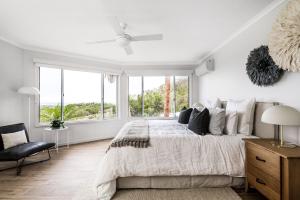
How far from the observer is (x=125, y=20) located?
2.84 m

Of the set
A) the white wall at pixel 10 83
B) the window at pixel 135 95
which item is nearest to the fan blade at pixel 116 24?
Result: the white wall at pixel 10 83

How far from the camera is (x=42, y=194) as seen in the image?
2.35 m

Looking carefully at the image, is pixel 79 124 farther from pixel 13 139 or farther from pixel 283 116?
pixel 283 116

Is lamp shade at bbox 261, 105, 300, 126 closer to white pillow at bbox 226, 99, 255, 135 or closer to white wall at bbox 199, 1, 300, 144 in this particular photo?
white wall at bbox 199, 1, 300, 144

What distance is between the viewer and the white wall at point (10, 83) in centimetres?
365

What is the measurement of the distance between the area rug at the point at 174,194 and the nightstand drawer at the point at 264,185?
10.9 inches

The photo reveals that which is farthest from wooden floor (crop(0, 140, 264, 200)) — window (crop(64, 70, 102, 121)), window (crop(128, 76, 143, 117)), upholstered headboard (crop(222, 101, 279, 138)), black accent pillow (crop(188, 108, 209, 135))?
window (crop(128, 76, 143, 117))

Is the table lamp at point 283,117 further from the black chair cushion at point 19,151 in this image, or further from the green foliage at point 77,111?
the green foliage at point 77,111

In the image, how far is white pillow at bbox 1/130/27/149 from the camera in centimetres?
324

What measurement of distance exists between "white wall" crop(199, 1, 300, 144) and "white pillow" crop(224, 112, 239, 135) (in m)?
0.48

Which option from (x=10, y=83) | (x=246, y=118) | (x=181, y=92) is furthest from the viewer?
(x=181, y=92)

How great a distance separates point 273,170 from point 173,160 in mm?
1066

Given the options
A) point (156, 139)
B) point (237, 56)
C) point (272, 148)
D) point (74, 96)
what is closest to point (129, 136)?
point (156, 139)

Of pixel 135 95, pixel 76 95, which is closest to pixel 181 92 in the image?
pixel 135 95
